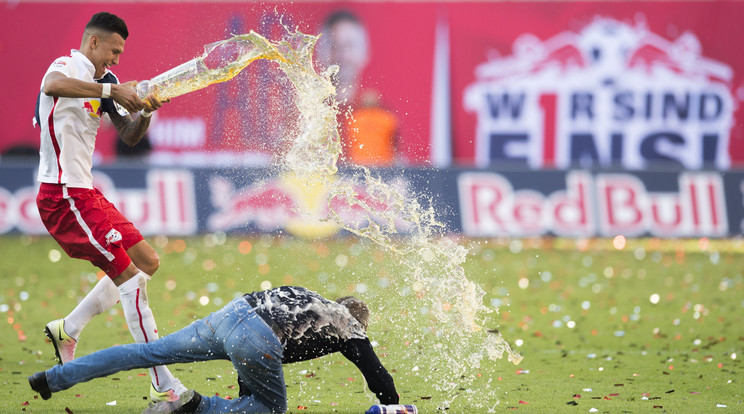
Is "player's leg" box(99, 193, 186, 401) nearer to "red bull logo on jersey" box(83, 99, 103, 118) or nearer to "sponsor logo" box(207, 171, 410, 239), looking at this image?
"red bull logo on jersey" box(83, 99, 103, 118)

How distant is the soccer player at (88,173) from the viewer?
201 inches

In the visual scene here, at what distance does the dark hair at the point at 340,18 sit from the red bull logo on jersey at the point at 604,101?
254 centimetres

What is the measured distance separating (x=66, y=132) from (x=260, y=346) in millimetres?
1767

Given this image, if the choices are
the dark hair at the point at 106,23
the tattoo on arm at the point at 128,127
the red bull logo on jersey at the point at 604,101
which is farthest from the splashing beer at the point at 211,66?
the red bull logo on jersey at the point at 604,101

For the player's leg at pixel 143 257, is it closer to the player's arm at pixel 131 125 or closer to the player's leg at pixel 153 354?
the player's arm at pixel 131 125

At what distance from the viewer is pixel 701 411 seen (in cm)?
532

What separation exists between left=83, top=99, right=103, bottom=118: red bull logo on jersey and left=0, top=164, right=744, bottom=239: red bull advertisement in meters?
8.46

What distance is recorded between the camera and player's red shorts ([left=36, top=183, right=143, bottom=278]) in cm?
527

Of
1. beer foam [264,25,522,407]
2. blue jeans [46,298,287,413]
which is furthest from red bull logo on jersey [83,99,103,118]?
blue jeans [46,298,287,413]

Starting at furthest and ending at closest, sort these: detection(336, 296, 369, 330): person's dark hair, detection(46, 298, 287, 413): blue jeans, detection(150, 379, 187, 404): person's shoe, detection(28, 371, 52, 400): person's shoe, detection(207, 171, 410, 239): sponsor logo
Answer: detection(207, 171, 410, 239): sponsor logo → detection(150, 379, 187, 404): person's shoe → detection(336, 296, 369, 330): person's dark hair → detection(28, 371, 52, 400): person's shoe → detection(46, 298, 287, 413): blue jeans

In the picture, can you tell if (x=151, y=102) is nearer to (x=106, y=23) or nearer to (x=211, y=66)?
(x=211, y=66)

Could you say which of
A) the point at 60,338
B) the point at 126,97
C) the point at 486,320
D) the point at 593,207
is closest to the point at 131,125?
the point at 126,97

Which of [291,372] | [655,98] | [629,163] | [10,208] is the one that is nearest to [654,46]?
[655,98]

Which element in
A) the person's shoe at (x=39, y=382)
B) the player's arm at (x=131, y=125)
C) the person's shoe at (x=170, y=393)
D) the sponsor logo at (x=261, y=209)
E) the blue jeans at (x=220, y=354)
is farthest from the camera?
the sponsor logo at (x=261, y=209)
